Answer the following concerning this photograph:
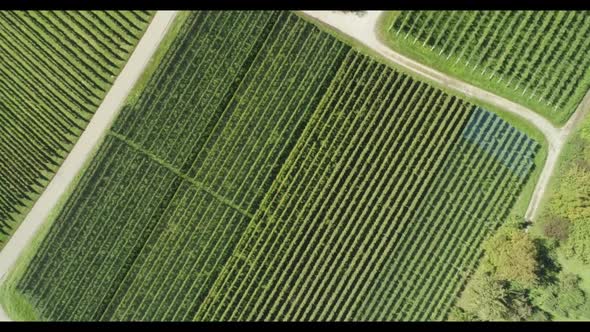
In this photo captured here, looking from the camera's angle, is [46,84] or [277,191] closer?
[277,191]

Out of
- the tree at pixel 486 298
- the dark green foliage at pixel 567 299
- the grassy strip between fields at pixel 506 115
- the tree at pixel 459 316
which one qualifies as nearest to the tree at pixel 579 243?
the dark green foliage at pixel 567 299

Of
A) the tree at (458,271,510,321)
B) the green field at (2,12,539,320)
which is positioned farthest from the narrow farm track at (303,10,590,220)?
the tree at (458,271,510,321)

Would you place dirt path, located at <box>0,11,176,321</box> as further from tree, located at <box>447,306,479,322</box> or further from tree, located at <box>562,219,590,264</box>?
tree, located at <box>562,219,590,264</box>

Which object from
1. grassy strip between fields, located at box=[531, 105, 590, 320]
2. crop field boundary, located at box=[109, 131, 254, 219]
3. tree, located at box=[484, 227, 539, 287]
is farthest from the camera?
crop field boundary, located at box=[109, 131, 254, 219]

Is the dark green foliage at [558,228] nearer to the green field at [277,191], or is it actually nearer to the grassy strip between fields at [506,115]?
the grassy strip between fields at [506,115]

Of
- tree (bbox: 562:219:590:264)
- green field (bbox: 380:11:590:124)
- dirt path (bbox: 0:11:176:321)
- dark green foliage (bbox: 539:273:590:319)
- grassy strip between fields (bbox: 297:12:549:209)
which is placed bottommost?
dirt path (bbox: 0:11:176:321)

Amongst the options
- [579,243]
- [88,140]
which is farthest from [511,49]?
[88,140]

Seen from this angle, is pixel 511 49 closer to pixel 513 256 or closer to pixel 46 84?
pixel 513 256
